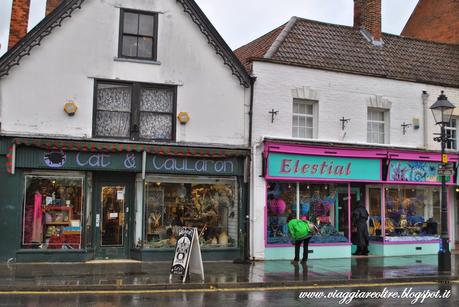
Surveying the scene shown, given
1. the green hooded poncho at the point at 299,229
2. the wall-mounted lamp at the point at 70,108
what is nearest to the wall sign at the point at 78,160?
the wall-mounted lamp at the point at 70,108

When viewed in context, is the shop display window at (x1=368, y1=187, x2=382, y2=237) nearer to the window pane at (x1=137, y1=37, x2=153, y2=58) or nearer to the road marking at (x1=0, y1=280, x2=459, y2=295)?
the road marking at (x1=0, y1=280, x2=459, y2=295)

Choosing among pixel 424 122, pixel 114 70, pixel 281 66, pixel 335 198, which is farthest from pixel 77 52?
pixel 424 122

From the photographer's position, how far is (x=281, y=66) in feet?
61.5

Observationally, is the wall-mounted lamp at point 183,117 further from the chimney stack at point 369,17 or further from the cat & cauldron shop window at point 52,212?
the chimney stack at point 369,17

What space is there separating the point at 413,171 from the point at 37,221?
13191mm

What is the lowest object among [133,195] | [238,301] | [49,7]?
[238,301]

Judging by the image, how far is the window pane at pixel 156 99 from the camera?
1728 centimetres

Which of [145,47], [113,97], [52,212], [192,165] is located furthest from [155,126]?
[52,212]

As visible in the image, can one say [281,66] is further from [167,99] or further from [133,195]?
[133,195]

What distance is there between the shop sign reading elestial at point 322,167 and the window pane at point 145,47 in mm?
5091

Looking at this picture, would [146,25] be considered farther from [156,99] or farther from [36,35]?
[36,35]

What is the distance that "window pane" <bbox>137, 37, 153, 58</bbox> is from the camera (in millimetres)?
17375

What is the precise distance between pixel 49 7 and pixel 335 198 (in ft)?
39.7

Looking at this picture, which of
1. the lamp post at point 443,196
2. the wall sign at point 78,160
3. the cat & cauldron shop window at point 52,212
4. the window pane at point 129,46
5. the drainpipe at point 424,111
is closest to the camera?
the lamp post at point 443,196
